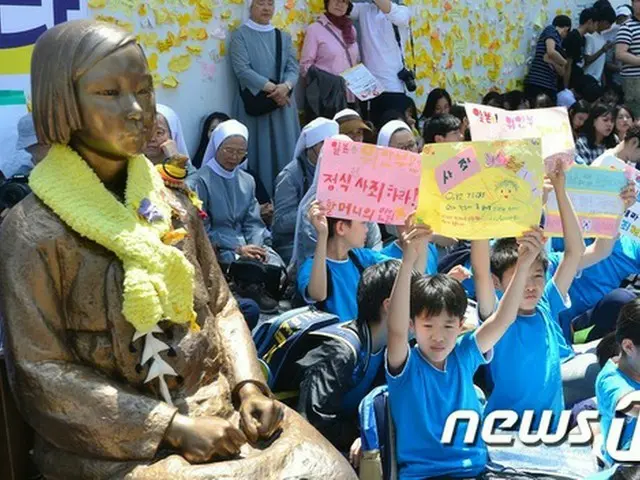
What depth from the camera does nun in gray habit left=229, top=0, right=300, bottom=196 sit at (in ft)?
22.9

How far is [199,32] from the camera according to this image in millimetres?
6781

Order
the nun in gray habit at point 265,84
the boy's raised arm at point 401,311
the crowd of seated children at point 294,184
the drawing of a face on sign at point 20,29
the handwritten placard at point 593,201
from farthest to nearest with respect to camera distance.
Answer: the nun in gray habit at point 265,84, the crowd of seated children at point 294,184, the drawing of a face on sign at point 20,29, the handwritten placard at point 593,201, the boy's raised arm at point 401,311

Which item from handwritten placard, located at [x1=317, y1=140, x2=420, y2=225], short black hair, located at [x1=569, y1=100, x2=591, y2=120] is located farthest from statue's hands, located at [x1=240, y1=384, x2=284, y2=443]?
short black hair, located at [x1=569, y1=100, x2=591, y2=120]

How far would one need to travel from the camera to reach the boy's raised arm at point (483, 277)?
380 cm

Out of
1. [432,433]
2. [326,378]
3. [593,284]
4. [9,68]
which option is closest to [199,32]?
[9,68]

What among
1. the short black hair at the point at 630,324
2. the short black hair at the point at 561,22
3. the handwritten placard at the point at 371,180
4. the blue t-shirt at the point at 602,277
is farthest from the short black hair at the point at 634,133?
the short black hair at the point at 561,22

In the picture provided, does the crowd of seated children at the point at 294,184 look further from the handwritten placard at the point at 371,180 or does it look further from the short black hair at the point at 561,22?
the short black hair at the point at 561,22

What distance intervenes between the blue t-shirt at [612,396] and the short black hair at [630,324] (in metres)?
0.13

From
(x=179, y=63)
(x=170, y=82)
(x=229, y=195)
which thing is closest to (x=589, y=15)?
(x=179, y=63)

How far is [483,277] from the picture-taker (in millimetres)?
3814

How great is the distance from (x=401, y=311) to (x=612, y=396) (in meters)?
0.85

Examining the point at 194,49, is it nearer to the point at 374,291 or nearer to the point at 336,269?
the point at 336,269

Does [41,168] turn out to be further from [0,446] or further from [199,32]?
[199,32]

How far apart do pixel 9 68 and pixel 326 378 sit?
113 inches
